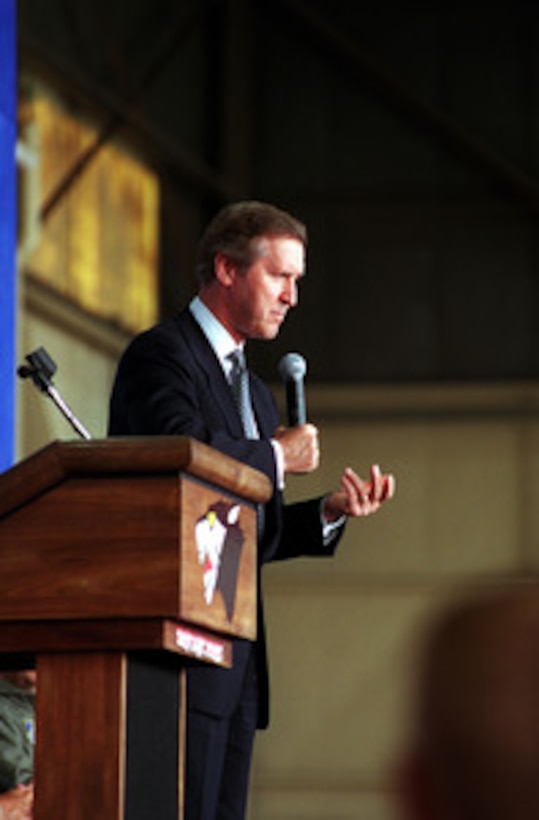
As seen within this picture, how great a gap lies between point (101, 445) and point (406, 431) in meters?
7.71

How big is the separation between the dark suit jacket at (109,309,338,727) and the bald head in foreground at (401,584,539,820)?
1.67m

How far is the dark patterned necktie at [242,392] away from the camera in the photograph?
93.9 inches

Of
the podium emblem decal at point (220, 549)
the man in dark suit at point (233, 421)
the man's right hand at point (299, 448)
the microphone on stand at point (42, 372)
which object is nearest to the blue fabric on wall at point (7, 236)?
the man in dark suit at point (233, 421)

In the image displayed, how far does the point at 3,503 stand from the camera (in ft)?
5.76

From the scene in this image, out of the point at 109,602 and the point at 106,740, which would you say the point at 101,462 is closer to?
the point at 109,602

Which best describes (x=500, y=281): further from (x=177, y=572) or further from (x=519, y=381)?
(x=177, y=572)

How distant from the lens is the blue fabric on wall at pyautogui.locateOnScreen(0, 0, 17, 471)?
Answer: 329 cm

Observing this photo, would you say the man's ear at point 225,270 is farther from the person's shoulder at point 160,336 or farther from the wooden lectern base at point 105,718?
the wooden lectern base at point 105,718

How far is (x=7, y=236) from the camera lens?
11.4 ft

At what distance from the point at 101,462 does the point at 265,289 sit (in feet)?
2.46

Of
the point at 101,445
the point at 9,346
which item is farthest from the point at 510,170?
the point at 101,445

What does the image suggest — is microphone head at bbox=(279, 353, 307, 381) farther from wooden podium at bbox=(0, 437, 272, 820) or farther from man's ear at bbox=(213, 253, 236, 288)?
wooden podium at bbox=(0, 437, 272, 820)

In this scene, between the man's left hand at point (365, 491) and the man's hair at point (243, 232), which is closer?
the man's left hand at point (365, 491)

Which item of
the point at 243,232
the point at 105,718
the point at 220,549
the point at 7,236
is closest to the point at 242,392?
the point at 243,232
